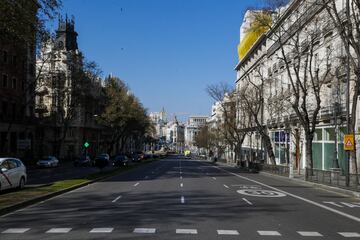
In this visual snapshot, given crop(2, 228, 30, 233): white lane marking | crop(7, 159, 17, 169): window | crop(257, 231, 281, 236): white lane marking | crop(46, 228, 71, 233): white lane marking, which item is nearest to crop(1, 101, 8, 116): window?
crop(7, 159, 17, 169): window

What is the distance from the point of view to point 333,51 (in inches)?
1759

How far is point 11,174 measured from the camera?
2311 cm

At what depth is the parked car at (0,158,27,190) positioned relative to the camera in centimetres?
2219

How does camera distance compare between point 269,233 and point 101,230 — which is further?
point 269,233

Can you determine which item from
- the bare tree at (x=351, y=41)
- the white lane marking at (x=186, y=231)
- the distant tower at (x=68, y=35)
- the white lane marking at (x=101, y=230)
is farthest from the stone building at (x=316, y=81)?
the distant tower at (x=68, y=35)

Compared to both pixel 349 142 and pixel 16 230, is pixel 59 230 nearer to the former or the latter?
pixel 16 230

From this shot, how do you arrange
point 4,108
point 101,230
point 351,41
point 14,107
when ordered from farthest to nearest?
point 14,107 → point 4,108 → point 351,41 → point 101,230

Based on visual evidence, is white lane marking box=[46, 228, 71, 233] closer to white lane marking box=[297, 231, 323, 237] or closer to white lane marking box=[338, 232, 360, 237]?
white lane marking box=[297, 231, 323, 237]

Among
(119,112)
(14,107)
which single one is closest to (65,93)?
(14,107)

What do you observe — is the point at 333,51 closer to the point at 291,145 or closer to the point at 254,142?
the point at 291,145

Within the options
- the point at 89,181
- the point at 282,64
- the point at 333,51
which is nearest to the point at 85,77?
the point at 282,64

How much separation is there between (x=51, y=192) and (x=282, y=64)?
4821 centimetres

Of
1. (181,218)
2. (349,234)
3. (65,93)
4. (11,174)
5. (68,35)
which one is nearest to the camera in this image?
(349,234)

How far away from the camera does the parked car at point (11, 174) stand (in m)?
22.2
